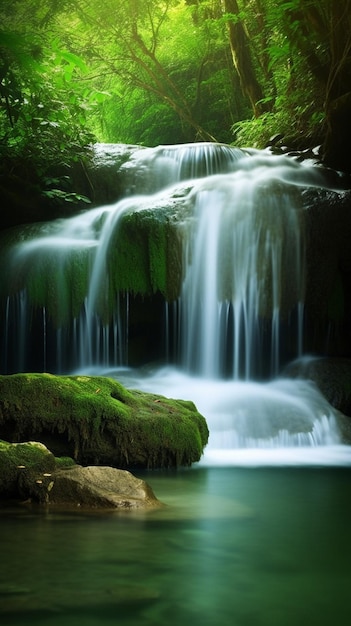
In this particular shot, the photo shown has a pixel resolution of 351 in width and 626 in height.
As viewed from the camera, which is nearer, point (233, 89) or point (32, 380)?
point (32, 380)

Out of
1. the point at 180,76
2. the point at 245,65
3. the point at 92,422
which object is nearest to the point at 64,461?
the point at 92,422

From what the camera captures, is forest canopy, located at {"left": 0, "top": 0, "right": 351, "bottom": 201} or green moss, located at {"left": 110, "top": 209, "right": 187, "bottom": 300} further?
forest canopy, located at {"left": 0, "top": 0, "right": 351, "bottom": 201}

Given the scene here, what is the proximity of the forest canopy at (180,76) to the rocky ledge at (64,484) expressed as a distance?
160 inches

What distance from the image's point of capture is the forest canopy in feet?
38.8

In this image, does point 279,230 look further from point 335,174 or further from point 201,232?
point 335,174

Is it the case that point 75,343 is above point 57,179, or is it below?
below

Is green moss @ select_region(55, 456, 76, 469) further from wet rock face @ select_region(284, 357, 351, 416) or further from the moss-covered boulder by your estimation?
wet rock face @ select_region(284, 357, 351, 416)

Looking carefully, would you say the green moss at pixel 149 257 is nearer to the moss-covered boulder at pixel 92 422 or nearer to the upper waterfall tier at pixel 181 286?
the upper waterfall tier at pixel 181 286

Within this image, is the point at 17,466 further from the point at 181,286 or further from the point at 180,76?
the point at 180,76

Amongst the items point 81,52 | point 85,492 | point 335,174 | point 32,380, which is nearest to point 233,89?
point 81,52

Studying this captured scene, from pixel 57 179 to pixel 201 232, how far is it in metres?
3.38

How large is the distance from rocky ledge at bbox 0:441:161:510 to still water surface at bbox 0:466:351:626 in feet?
0.50

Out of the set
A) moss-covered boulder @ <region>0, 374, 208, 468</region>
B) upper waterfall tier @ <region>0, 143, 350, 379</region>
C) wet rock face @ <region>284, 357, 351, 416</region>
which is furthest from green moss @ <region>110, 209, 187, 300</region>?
moss-covered boulder @ <region>0, 374, 208, 468</region>

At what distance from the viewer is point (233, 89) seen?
1941 centimetres
